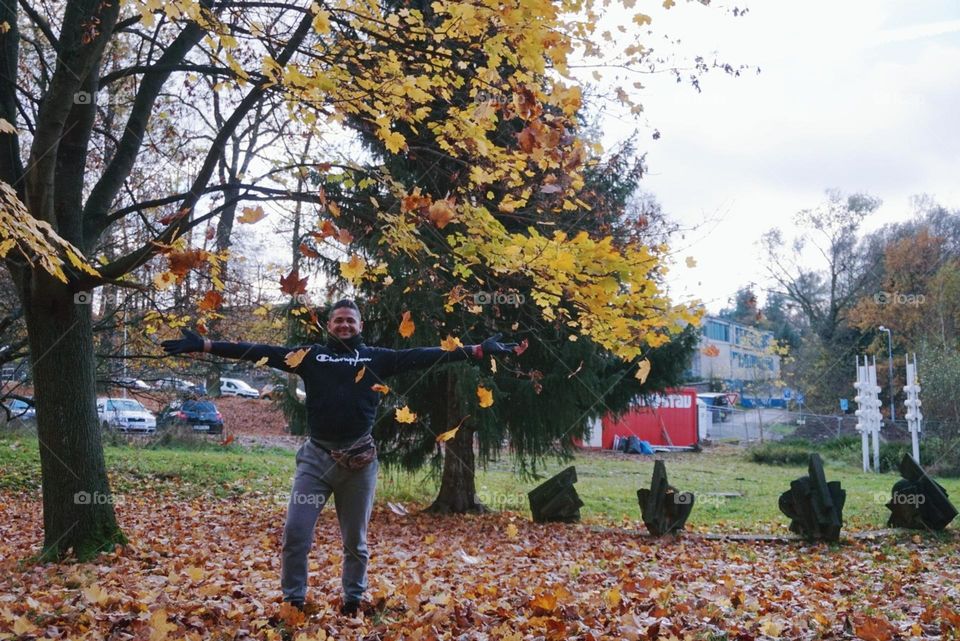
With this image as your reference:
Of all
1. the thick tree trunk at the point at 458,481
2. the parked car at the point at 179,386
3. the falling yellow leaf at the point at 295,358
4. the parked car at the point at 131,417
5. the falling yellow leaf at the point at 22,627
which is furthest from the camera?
the parked car at the point at 131,417

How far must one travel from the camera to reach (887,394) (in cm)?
3931

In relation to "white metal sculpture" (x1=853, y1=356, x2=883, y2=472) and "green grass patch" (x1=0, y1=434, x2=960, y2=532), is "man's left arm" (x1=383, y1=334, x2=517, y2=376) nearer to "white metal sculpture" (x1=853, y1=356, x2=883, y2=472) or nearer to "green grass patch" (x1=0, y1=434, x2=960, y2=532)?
"green grass patch" (x1=0, y1=434, x2=960, y2=532)

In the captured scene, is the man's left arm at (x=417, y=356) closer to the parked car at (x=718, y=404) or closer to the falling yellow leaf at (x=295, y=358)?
the falling yellow leaf at (x=295, y=358)

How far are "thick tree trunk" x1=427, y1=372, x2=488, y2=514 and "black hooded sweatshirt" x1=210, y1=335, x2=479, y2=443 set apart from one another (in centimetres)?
798

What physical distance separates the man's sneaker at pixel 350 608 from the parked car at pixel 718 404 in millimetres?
33720

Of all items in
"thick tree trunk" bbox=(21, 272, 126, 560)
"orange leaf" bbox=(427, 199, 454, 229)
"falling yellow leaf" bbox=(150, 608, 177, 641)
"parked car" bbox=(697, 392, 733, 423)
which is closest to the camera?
"falling yellow leaf" bbox=(150, 608, 177, 641)

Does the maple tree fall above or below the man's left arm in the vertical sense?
above

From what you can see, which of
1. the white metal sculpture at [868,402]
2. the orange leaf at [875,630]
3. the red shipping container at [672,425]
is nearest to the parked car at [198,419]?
the red shipping container at [672,425]

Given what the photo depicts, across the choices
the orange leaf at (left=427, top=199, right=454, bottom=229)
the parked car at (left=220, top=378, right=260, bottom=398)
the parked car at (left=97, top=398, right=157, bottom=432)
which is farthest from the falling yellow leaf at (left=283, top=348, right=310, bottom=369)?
the parked car at (left=220, top=378, right=260, bottom=398)

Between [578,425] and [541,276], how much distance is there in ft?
23.1

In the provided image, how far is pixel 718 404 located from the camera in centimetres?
4728

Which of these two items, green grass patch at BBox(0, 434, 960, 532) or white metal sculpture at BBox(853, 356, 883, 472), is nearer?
green grass patch at BBox(0, 434, 960, 532)

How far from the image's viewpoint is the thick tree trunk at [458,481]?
1311 cm

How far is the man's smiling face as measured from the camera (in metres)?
5.09
